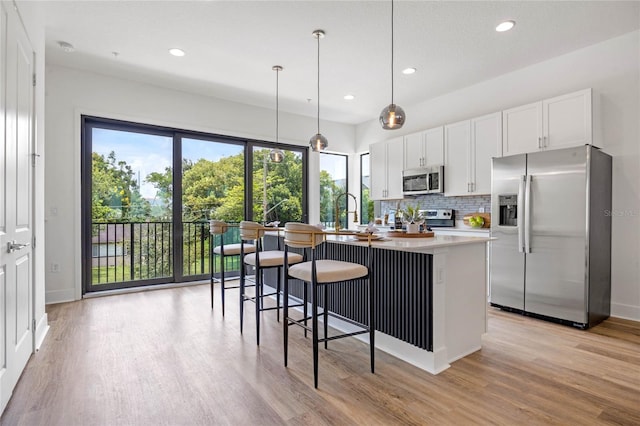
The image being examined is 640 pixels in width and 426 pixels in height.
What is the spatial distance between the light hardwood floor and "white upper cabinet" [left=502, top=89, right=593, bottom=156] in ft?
6.39

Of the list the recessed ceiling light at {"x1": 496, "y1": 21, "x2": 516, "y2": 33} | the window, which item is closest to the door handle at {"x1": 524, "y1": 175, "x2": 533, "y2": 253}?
the recessed ceiling light at {"x1": 496, "y1": 21, "x2": 516, "y2": 33}

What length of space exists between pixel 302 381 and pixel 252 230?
4.62 feet

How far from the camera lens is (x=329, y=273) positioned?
2.16 meters

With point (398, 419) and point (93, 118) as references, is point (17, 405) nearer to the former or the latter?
point (398, 419)

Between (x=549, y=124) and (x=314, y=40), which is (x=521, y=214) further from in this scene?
(x=314, y=40)

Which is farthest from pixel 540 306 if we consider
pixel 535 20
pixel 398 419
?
pixel 535 20

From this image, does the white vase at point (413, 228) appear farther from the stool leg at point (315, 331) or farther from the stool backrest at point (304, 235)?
the stool leg at point (315, 331)

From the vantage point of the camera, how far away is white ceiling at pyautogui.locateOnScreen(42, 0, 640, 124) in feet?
9.82

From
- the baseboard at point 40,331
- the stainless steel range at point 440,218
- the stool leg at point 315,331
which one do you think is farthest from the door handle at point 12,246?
the stainless steel range at point 440,218

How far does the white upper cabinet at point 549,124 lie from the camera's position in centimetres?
357

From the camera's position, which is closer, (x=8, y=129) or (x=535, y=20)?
(x=8, y=129)

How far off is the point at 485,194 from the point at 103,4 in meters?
4.60

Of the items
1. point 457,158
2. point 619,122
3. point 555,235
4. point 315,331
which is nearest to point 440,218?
point 457,158

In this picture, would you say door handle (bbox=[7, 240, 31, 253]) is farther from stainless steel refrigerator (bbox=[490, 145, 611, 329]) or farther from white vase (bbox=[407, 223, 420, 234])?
stainless steel refrigerator (bbox=[490, 145, 611, 329])
